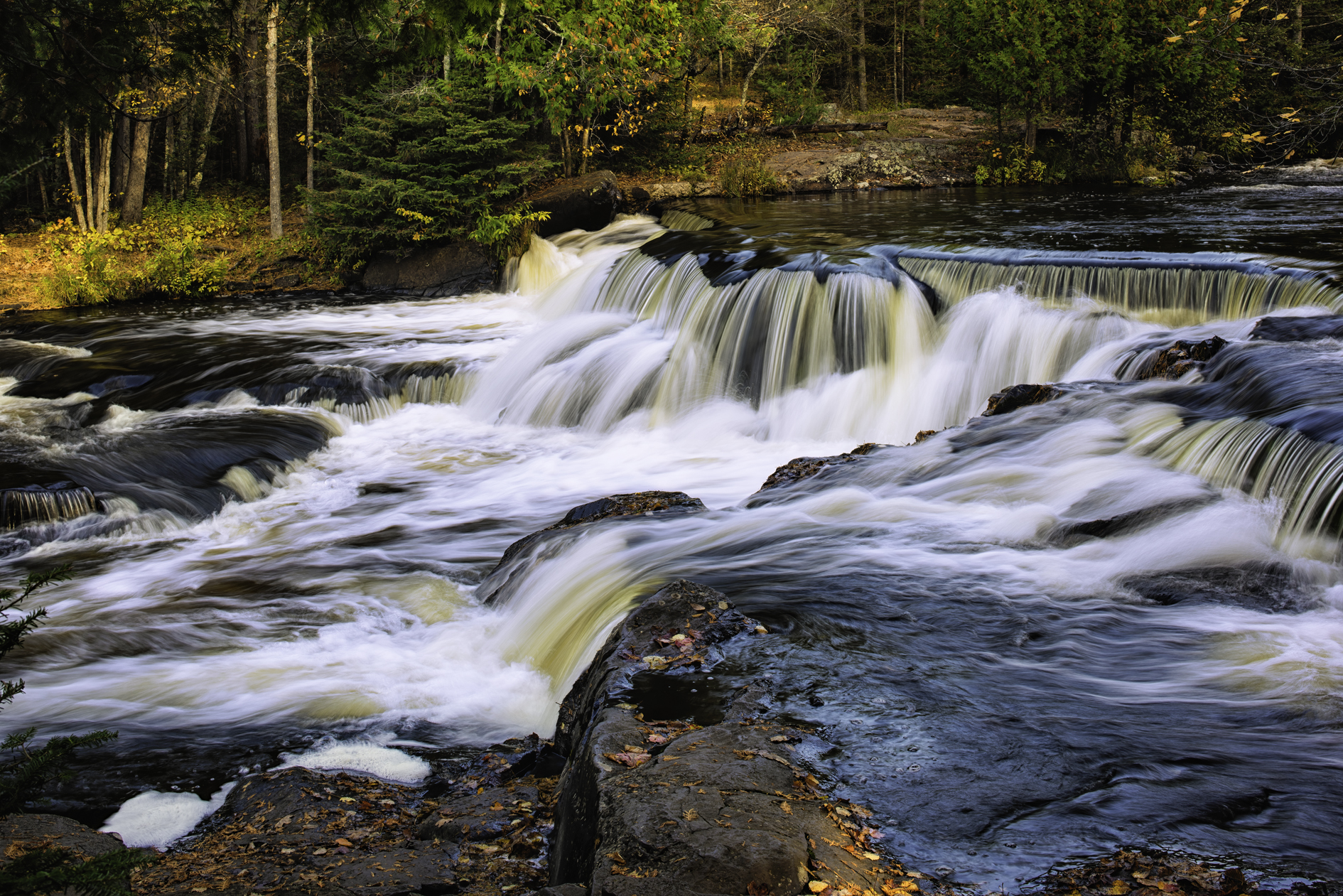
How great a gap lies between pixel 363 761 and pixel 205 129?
21.6m

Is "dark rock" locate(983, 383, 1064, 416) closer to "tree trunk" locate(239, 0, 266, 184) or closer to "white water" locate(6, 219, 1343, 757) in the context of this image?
"white water" locate(6, 219, 1343, 757)

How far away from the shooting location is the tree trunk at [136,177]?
19219mm

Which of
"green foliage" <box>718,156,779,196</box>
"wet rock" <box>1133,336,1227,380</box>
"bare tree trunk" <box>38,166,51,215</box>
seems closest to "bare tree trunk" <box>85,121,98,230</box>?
"bare tree trunk" <box>38,166,51,215</box>

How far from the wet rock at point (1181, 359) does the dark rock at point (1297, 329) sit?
1.25 feet

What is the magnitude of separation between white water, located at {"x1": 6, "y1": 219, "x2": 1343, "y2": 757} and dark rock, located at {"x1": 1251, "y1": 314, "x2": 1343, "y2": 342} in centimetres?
87

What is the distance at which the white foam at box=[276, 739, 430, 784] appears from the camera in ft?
13.7

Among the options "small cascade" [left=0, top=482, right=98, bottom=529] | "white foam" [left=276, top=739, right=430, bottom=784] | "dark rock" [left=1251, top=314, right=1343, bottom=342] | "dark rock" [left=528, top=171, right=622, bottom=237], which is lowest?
"white foam" [left=276, top=739, right=430, bottom=784]

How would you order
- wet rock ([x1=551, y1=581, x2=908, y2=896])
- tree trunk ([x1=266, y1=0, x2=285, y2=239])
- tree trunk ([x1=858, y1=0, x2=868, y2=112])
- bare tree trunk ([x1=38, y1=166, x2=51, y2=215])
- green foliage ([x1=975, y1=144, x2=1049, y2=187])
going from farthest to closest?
tree trunk ([x1=858, y1=0, x2=868, y2=112])
green foliage ([x1=975, y1=144, x2=1049, y2=187])
bare tree trunk ([x1=38, y1=166, x2=51, y2=215])
tree trunk ([x1=266, y1=0, x2=285, y2=239])
wet rock ([x1=551, y1=581, x2=908, y2=896])

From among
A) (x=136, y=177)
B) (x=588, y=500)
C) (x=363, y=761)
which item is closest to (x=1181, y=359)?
(x=588, y=500)

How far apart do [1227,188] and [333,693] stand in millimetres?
19205

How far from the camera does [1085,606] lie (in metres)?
4.70

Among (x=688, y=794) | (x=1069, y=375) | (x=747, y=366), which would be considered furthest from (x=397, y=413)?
(x=688, y=794)

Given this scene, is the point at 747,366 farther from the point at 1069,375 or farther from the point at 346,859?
the point at 346,859

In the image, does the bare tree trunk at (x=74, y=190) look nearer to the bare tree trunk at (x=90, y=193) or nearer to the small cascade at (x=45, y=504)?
→ the bare tree trunk at (x=90, y=193)
